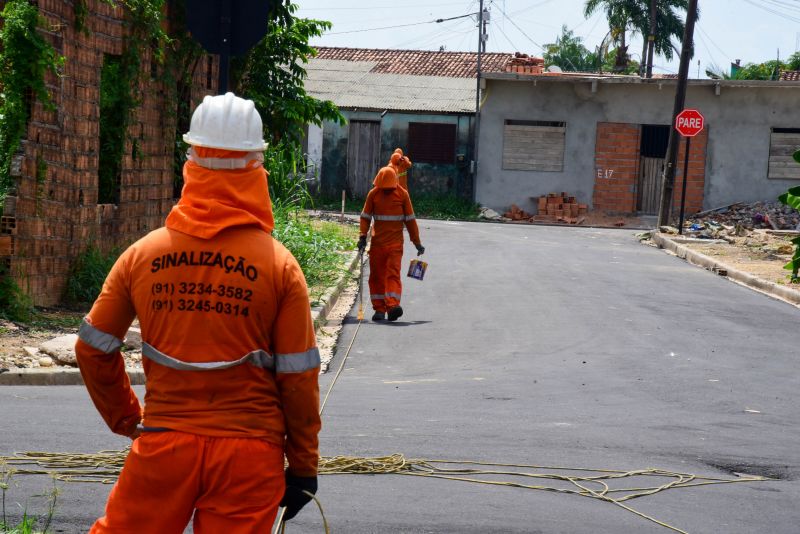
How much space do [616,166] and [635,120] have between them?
1566 millimetres

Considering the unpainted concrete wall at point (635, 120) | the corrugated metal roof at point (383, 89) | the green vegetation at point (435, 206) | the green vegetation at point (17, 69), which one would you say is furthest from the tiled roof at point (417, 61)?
the green vegetation at point (17, 69)

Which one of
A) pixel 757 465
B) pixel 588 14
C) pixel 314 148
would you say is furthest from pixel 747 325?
pixel 588 14

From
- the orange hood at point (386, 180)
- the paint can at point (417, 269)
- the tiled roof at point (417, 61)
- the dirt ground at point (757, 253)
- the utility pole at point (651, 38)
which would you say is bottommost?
the dirt ground at point (757, 253)

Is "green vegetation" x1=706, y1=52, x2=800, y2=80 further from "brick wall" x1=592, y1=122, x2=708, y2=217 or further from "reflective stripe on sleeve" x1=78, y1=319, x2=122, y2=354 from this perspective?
"reflective stripe on sleeve" x1=78, y1=319, x2=122, y2=354

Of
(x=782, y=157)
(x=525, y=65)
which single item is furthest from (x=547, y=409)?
(x=525, y=65)

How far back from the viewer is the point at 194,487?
→ 3.17m

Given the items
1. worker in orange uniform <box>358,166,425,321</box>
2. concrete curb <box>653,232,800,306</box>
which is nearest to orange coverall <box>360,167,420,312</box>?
worker in orange uniform <box>358,166,425,321</box>

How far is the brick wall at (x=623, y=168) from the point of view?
34875 mm

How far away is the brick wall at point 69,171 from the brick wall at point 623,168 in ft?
77.2

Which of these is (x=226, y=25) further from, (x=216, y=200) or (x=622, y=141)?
(x=622, y=141)

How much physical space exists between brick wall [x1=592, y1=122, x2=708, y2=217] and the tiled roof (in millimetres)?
7910

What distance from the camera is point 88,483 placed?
227 inches

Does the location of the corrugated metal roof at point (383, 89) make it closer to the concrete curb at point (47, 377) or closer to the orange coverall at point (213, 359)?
the concrete curb at point (47, 377)

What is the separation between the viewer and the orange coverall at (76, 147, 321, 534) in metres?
3.17
